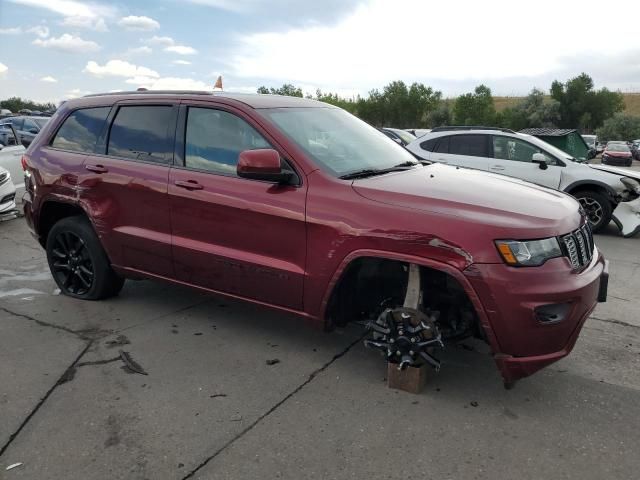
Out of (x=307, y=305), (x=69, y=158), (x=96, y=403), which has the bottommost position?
(x=96, y=403)

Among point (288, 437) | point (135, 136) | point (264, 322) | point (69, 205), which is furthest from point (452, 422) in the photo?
point (69, 205)

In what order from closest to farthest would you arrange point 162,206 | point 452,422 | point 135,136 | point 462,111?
point 452,422
point 162,206
point 135,136
point 462,111

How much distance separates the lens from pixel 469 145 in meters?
9.85

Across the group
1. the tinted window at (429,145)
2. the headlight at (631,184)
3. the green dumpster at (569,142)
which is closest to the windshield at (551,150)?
the headlight at (631,184)

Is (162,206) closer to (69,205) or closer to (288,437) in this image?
(69,205)

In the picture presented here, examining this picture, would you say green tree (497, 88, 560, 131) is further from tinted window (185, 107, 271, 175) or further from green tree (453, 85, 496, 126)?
tinted window (185, 107, 271, 175)

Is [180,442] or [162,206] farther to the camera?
[162,206]

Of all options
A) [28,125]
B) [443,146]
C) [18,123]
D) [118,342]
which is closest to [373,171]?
[118,342]

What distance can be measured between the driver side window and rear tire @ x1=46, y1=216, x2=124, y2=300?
6.87 meters

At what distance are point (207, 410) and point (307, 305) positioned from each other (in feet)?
2.82

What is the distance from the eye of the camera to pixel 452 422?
310 centimetres

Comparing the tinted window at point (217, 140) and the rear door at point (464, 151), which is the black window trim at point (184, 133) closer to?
the tinted window at point (217, 140)

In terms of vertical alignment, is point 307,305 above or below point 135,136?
below

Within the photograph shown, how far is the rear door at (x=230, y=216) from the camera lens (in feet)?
11.7
